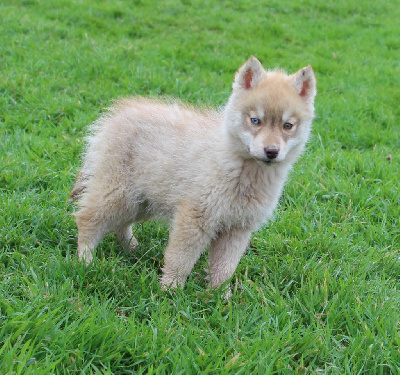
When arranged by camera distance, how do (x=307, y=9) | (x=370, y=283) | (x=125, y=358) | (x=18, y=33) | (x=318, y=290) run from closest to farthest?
(x=125, y=358)
(x=318, y=290)
(x=370, y=283)
(x=18, y=33)
(x=307, y=9)

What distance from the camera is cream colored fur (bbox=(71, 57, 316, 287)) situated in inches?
133

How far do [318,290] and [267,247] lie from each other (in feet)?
2.59

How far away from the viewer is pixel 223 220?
3451 millimetres

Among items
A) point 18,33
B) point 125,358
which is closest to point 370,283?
point 125,358

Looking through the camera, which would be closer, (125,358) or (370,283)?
(125,358)

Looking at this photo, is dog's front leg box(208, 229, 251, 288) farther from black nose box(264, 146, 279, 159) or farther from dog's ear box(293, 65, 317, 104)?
dog's ear box(293, 65, 317, 104)

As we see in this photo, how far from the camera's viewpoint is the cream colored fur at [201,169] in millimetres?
3373

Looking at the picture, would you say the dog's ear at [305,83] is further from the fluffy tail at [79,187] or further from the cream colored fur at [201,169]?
the fluffy tail at [79,187]

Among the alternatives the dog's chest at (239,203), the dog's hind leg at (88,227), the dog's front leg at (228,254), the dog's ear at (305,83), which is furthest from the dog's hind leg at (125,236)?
the dog's ear at (305,83)

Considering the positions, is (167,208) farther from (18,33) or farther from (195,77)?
(18,33)

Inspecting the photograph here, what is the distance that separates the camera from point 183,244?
3443mm

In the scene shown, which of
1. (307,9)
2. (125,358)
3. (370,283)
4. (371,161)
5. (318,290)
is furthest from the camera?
(307,9)

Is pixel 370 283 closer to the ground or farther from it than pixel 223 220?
closer to the ground

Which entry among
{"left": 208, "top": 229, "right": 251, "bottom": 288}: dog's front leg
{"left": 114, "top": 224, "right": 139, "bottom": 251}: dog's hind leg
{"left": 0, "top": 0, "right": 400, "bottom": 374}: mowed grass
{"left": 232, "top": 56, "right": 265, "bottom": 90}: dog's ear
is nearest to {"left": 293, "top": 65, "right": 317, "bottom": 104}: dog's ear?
{"left": 232, "top": 56, "right": 265, "bottom": 90}: dog's ear
